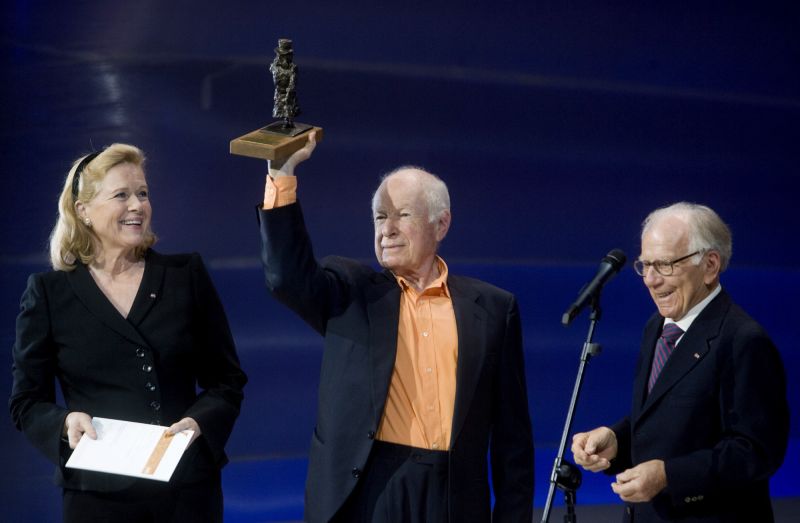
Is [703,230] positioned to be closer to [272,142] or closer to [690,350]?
[690,350]

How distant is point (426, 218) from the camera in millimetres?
2797

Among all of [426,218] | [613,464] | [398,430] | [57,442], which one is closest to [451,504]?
[398,430]

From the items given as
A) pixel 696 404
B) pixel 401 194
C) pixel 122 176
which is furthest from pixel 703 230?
pixel 122 176

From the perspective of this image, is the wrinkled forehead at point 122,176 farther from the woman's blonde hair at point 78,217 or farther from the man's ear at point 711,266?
the man's ear at point 711,266

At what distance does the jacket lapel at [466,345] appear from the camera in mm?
2623

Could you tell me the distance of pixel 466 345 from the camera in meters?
2.68

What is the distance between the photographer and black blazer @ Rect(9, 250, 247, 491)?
104 inches

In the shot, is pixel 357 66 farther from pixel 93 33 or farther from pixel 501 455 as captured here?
pixel 501 455

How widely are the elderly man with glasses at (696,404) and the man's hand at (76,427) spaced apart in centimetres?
126

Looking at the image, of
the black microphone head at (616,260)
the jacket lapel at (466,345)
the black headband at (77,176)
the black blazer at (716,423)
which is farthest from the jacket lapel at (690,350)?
the black headband at (77,176)

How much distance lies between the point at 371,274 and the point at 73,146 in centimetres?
199

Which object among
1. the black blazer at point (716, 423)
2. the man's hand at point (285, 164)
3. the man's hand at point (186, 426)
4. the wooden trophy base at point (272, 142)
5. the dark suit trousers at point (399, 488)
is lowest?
the dark suit trousers at point (399, 488)

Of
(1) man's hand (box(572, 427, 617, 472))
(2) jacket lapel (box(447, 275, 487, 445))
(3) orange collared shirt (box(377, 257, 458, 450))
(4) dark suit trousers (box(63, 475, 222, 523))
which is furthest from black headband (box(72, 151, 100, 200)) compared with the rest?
(1) man's hand (box(572, 427, 617, 472))

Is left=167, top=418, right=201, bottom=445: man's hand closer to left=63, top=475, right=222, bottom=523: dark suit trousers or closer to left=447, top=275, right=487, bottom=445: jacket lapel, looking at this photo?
left=63, top=475, right=222, bottom=523: dark suit trousers
